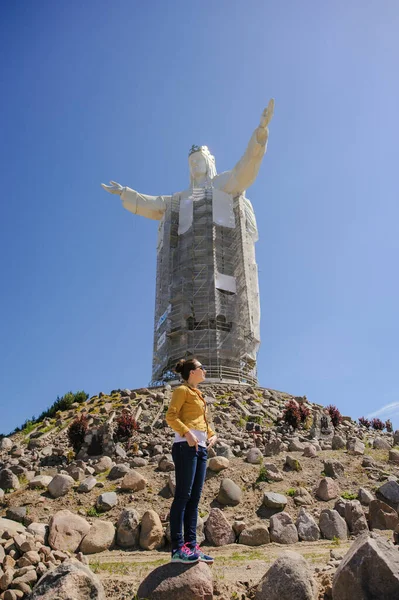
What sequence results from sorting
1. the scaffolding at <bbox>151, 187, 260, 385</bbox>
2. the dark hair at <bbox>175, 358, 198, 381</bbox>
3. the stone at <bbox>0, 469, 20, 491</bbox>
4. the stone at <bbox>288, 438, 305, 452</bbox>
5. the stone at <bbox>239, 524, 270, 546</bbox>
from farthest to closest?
the scaffolding at <bbox>151, 187, 260, 385</bbox>, the stone at <bbox>288, 438, 305, 452</bbox>, the stone at <bbox>0, 469, 20, 491</bbox>, the stone at <bbox>239, 524, 270, 546</bbox>, the dark hair at <bbox>175, 358, 198, 381</bbox>

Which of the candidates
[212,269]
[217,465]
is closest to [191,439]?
[217,465]

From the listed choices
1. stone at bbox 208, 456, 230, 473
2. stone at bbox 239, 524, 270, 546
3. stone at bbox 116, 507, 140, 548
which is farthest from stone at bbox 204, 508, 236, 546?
stone at bbox 208, 456, 230, 473

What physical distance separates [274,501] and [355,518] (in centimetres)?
122

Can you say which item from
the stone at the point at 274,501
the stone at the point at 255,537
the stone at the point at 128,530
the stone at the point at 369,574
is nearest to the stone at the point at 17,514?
the stone at the point at 128,530

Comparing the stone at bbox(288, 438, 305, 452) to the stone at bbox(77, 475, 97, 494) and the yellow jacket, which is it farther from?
the yellow jacket

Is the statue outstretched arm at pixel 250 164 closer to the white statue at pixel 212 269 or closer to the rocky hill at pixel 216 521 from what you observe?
the white statue at pixel 212 269

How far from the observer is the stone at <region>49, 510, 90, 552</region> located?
17.9 feet

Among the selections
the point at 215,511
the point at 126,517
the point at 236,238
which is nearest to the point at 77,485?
the point at 126,517

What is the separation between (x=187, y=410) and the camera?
4.52 metres

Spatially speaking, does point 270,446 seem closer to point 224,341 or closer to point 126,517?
point 126,517

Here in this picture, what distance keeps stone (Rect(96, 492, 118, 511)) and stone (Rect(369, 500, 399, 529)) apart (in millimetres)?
3897

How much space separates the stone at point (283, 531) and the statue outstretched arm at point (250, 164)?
27.1 meters

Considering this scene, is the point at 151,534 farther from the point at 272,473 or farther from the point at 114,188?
the point at 114,188

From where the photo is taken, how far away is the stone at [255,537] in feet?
18.8
